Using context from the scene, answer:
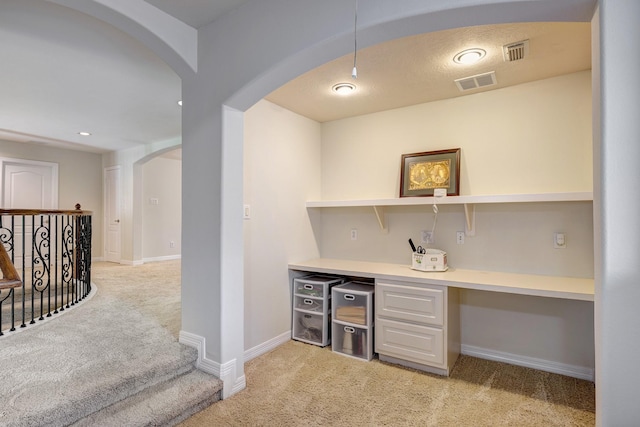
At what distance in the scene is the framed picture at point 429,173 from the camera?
3.03 m

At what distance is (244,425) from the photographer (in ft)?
6.54

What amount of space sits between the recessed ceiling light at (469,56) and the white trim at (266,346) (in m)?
2.76

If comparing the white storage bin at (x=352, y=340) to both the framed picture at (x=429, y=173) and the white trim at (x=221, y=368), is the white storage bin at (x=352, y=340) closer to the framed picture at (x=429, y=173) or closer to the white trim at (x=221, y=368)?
the white trim at (x=221, y=368)

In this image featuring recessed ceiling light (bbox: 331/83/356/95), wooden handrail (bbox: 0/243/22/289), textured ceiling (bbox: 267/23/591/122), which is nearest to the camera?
wooden handrail (bbox: 0/243/22/289)

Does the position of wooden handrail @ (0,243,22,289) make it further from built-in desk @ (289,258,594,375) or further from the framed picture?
the framed picture

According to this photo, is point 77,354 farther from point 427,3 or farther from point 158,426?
point 427,3

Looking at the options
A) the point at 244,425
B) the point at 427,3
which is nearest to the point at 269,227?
the point at 244,425

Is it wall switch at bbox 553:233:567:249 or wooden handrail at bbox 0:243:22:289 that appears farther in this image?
wall switch at bbox 553:233:567:249

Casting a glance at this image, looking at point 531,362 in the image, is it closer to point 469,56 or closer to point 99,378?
point 469,56

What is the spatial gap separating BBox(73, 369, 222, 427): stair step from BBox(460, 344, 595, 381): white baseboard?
2146 millimetres

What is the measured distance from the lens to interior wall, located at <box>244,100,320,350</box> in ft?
9.78

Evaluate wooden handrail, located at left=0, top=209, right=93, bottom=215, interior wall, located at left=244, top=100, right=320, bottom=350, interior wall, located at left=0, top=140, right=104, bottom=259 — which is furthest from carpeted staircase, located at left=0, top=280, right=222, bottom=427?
interior wall, located at left=0, top=140, right=104, bottom=259

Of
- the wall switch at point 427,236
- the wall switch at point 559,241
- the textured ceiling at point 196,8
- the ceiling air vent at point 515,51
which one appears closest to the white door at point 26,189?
the textured ceiling at point 196,8

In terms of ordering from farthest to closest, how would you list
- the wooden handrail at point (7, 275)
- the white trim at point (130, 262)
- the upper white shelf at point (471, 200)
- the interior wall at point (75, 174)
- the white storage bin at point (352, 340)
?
the white trim at point (130, 262) < the interior wall at point (75, 174) < the white storage bin at point (352, 340) < the upper white shelf at point (471, 200) < the wooden handrail at point (7, 275)
